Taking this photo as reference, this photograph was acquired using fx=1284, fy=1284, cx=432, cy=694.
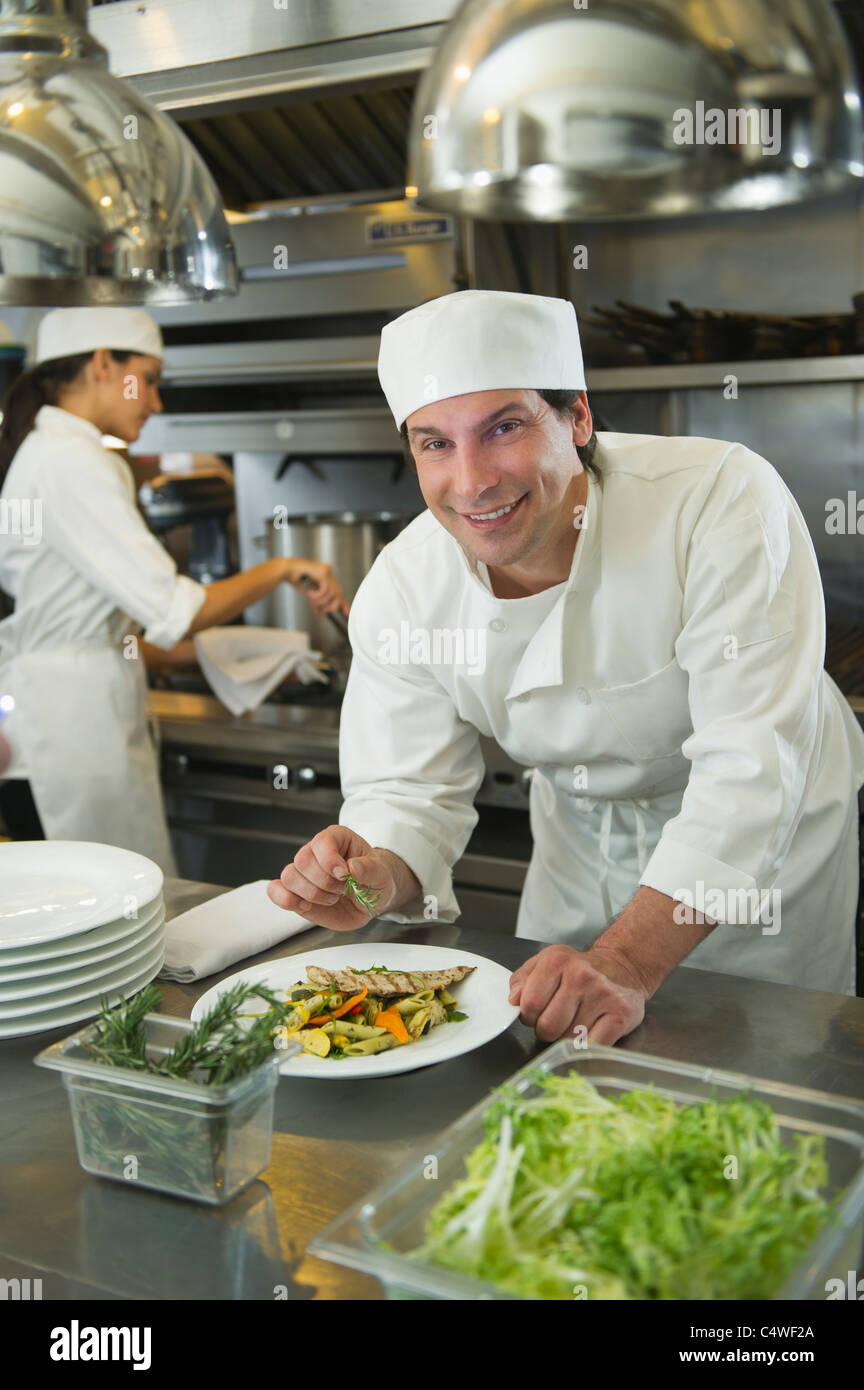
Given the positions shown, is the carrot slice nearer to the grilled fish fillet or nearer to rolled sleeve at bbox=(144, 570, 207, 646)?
the grilled fish fillet

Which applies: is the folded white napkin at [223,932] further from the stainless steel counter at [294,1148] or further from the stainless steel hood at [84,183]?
the stainless steel hood at [84,183]

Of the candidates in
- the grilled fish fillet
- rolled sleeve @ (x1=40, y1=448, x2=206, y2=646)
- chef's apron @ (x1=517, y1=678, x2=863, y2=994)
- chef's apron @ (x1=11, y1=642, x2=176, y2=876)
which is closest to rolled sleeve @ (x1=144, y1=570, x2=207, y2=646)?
rolled sleeve @ (x1=40, y1=448, x2=206, y2=646)

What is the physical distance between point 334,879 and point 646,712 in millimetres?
499

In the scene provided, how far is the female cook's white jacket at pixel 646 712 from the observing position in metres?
1.55

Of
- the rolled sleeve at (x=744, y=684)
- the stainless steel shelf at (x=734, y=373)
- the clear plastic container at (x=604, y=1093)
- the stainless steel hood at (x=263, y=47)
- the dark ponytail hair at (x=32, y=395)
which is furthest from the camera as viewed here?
the dark ponytail hair at (x=32, y=395)

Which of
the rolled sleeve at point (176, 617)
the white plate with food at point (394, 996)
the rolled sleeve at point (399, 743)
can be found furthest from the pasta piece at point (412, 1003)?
the rolled sleeve at point (176, 617)

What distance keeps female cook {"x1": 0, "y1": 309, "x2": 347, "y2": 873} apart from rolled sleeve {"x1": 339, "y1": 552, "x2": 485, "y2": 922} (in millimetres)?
1093

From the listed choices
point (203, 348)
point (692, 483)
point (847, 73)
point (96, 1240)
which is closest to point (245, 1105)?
point (96, 1240)

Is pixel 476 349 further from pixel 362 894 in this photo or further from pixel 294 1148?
pixel 294 1148

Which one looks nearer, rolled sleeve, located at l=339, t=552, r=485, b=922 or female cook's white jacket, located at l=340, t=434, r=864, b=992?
female cook's white jacket, located at l=340, t=434, r=864, b=992

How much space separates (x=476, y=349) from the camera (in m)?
1.58

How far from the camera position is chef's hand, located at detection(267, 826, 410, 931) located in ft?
5.03

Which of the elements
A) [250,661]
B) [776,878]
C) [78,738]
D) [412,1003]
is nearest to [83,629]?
[78,738]
